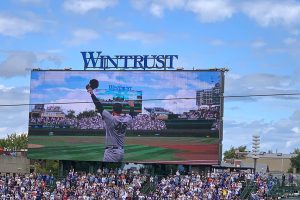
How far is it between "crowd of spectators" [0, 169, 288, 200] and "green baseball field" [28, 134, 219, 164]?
115 cm

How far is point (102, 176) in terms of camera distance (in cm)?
4262

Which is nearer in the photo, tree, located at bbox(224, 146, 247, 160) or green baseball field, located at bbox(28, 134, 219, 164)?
green baseball field, located at bbox(28, 134, 219, 164)

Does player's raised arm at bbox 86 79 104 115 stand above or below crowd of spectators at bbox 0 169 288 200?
above

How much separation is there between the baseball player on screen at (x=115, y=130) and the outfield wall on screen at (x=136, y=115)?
0.93 feet

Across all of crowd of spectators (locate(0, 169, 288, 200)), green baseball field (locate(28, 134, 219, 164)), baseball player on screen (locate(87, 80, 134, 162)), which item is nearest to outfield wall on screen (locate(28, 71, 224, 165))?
green baseball field (locate(28, 134, 219, 164))

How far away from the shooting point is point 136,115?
4106 cm

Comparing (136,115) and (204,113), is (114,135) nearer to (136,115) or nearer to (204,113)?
(136,115)

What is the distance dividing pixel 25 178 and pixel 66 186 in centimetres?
409

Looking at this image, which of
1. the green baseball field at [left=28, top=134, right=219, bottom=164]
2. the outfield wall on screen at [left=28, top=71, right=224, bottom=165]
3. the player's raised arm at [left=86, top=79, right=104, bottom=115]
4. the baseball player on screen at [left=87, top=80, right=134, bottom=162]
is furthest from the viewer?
the player's raised arm at [left=86, top=79, right=104, bottom=115]

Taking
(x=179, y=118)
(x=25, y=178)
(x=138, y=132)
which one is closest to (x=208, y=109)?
(x=179, y=118)

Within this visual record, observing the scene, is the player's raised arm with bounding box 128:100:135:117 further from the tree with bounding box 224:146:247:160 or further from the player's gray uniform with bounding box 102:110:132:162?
the tree with bounding box 224:146:247:160

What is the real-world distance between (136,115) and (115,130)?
1854 mm

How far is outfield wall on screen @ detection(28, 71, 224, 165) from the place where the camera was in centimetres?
3950

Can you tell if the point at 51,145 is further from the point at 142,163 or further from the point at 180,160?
the point at 180,160
